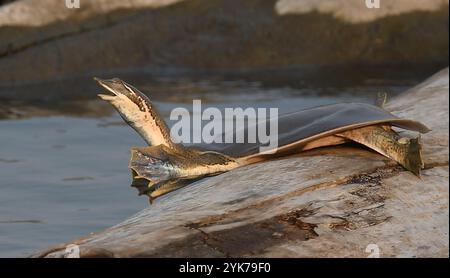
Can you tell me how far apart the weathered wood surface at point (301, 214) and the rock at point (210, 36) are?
414cm

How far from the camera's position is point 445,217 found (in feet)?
12.3

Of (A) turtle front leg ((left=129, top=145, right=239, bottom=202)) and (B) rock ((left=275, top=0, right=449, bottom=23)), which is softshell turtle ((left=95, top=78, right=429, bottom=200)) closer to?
(A) turtle front leg ((left=129, top=145, right=239, bottom=202))

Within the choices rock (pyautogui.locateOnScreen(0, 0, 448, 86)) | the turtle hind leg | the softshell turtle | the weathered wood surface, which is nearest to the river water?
rock (pyautogui.locateOnScreen(0, 0, 448, 86))

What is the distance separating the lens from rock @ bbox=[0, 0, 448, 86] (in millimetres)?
8211

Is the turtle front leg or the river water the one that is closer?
the turtle front leg

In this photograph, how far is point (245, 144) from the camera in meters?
4.55

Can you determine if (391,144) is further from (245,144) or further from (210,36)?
(210,36)

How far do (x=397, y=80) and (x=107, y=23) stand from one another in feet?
7.59

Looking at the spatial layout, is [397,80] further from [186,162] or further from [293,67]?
[186,162]

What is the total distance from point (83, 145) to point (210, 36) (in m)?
2.45

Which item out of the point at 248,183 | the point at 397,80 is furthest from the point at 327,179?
the point at 397,80
